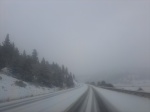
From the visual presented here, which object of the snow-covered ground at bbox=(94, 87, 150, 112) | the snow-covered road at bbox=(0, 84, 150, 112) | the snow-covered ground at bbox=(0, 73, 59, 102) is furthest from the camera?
the snow-covered ground at bbox=(0, 73, 59, 102)

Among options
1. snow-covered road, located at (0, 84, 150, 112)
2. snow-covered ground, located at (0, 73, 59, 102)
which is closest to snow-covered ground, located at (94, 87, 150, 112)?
snow-covered road, located at (0, 84, 150, 112)

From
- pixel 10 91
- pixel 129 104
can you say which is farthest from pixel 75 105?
pixel 10 91

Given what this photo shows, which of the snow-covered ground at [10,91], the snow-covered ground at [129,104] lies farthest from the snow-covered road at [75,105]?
the snow-covered ground at [10,91]

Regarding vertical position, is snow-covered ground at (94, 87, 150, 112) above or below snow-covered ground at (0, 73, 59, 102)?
below

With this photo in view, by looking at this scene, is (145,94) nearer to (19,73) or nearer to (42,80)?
(19,73)

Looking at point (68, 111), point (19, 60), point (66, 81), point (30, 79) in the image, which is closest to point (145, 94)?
point (68, 111)

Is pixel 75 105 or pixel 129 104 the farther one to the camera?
pixel 129 104

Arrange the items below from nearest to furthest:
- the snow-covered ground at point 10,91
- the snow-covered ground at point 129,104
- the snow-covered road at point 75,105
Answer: the snow-covered road at point 75,105 < the snow-covered ground at point 129,104 < the snow-covered ground at point 10,91

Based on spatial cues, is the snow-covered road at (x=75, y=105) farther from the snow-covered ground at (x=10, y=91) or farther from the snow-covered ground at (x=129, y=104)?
the snow-covered ground at (x=10, y=91)

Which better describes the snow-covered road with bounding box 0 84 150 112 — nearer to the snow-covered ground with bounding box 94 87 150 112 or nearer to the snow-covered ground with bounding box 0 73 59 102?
the snow-covered ground with bounding box 94 87 150 112

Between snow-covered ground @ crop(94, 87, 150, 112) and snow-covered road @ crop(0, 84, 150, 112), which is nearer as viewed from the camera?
snow-covered road @ crop(0, 84, 150, 112)

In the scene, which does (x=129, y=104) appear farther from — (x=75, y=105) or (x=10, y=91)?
(x=10, y=91)

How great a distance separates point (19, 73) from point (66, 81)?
66977 mm

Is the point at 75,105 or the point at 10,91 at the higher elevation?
the point at 10,91
